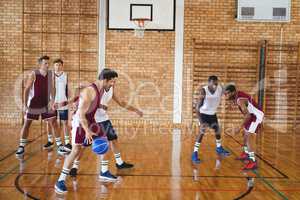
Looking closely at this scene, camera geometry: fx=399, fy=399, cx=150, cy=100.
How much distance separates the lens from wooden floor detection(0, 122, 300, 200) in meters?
5.00

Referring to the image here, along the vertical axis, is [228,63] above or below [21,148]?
above

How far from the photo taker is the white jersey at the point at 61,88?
7.50 m

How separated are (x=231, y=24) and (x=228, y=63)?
1.08 metres

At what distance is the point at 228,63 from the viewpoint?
11.1 meters

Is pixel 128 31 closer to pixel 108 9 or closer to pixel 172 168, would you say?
pixel 108 9

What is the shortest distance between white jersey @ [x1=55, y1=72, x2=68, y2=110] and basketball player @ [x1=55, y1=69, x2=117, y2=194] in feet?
7.98

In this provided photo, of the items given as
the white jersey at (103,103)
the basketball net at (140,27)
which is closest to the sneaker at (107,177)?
the white jersey at (103,103)

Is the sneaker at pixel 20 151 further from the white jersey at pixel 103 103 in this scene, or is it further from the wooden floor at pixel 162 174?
the white jersey at pixel 103 103

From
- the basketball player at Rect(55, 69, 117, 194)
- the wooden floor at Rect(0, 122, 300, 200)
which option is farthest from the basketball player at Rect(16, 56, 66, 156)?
the basketball player at Rect(55, 69, 117, 194)

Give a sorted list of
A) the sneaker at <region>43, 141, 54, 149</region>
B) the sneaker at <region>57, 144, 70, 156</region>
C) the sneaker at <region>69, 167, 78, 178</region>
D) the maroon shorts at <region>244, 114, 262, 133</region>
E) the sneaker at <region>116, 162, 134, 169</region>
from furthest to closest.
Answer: the sneaker at <region>43, 141, 54, 149</region>, the sneaker at <region>57, 144, 70, 156</region>, the maroon shorts at <region>244, 114, 262, 133</region>, the sneaker at <region>116, 162, 134, 169</region>, the sneaker at <region>69, 167, 78, 178</region>

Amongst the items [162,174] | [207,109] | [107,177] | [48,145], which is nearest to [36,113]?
[48,145]

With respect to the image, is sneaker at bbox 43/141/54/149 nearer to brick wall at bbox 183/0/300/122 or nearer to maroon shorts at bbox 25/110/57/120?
maroon shorts at bbox 25/110/57/120

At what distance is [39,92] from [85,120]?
264 centimetres

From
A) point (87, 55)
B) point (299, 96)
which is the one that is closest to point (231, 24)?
point (299, 96)
